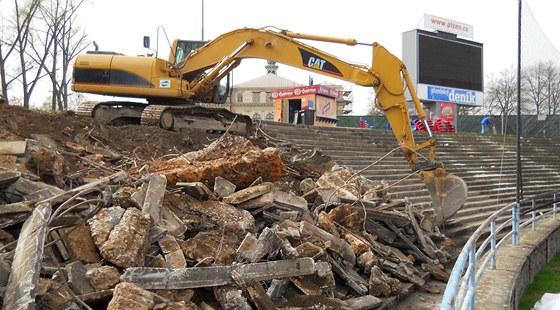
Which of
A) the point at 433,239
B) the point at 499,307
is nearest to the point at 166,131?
the point at 433,239

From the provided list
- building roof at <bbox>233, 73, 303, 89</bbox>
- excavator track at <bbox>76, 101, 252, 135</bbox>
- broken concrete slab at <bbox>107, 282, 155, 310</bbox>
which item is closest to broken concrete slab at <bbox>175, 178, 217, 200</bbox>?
broken concrete slab at <bbox>107, 282, 155, 310</bbox>

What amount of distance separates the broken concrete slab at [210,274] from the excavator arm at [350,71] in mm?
5360

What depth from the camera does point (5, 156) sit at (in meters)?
6.40

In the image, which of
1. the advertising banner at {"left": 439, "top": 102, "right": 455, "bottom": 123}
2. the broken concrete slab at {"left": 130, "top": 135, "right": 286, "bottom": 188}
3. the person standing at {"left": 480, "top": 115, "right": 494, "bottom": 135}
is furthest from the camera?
the advertising banner at {"left": 439, "top": 102, "right": 455, "bottom": 123}

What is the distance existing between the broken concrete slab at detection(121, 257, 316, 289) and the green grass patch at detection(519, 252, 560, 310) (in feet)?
11.4

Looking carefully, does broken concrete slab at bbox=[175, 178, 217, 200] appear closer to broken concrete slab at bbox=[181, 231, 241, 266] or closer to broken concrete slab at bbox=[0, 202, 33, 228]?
broken concrete slab at bbox=[181, 231, 241, 266]

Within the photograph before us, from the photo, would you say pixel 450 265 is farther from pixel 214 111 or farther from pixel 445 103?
pixel 445 103

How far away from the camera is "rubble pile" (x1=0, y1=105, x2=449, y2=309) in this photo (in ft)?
13.5

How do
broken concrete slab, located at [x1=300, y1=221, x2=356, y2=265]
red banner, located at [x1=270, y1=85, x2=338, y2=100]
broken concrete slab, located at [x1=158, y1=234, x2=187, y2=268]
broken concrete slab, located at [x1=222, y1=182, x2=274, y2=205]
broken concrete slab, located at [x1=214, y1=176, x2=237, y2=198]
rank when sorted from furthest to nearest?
red banner, located at [x1=270, y1=85, x2=338, y2=100] → broken concrete slab, located at [x1=214, y1=176, x2=237, y2=198] → broken concrete slab, located at [x1=222, y1=182, x2=274, y2=205] → broken concrete slab, located at [x1=300, y1=221, x2=356, y2=265] → broken concrete slab, located at [x1=158, y1=234, x2=187, y2=268]

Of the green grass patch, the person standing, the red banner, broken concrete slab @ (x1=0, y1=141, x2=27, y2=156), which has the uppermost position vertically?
the red banner

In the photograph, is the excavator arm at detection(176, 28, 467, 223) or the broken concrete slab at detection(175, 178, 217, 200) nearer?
the broken concrete slab at detection(175, 178, 217, 200)

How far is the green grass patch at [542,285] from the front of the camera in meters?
6.77

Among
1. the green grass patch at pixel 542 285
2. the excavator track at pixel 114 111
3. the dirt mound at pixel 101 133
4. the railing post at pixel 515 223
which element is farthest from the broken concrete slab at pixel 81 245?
the excavator track at pixel 114 111

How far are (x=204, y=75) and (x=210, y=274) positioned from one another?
9178 millimetres
